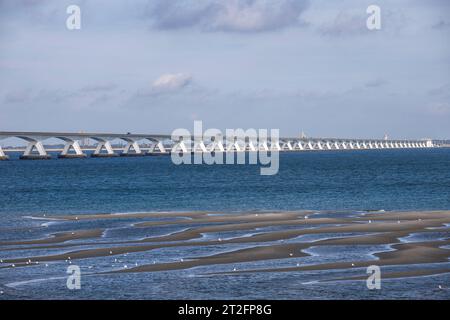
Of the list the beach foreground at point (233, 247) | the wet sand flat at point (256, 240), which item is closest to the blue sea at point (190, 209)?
the beach foreground at point (233, 247)

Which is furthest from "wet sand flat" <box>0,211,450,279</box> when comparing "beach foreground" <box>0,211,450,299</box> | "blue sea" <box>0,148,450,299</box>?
"blue sea" <box>0,148,450,299</box>

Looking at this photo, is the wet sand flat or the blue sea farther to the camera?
the wet sand flat

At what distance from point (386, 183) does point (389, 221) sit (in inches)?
1721

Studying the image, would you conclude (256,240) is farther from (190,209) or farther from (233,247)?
(190,209)

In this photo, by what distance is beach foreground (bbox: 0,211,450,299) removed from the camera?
91.6ft

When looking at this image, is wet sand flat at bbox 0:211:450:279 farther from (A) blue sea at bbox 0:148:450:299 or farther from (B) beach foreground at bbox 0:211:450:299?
(A) blue sea at bbox 0:148:450:299

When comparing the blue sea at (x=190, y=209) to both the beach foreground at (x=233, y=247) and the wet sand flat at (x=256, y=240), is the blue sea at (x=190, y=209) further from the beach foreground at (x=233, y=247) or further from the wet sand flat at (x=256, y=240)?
the wet sand flat at (x=256, y=240)

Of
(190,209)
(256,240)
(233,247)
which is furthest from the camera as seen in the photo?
(190,209)

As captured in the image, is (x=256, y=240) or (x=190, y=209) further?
(x=190, y=209)

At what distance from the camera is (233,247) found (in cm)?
3472

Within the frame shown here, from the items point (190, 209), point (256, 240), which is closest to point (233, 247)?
point (256, 240)
